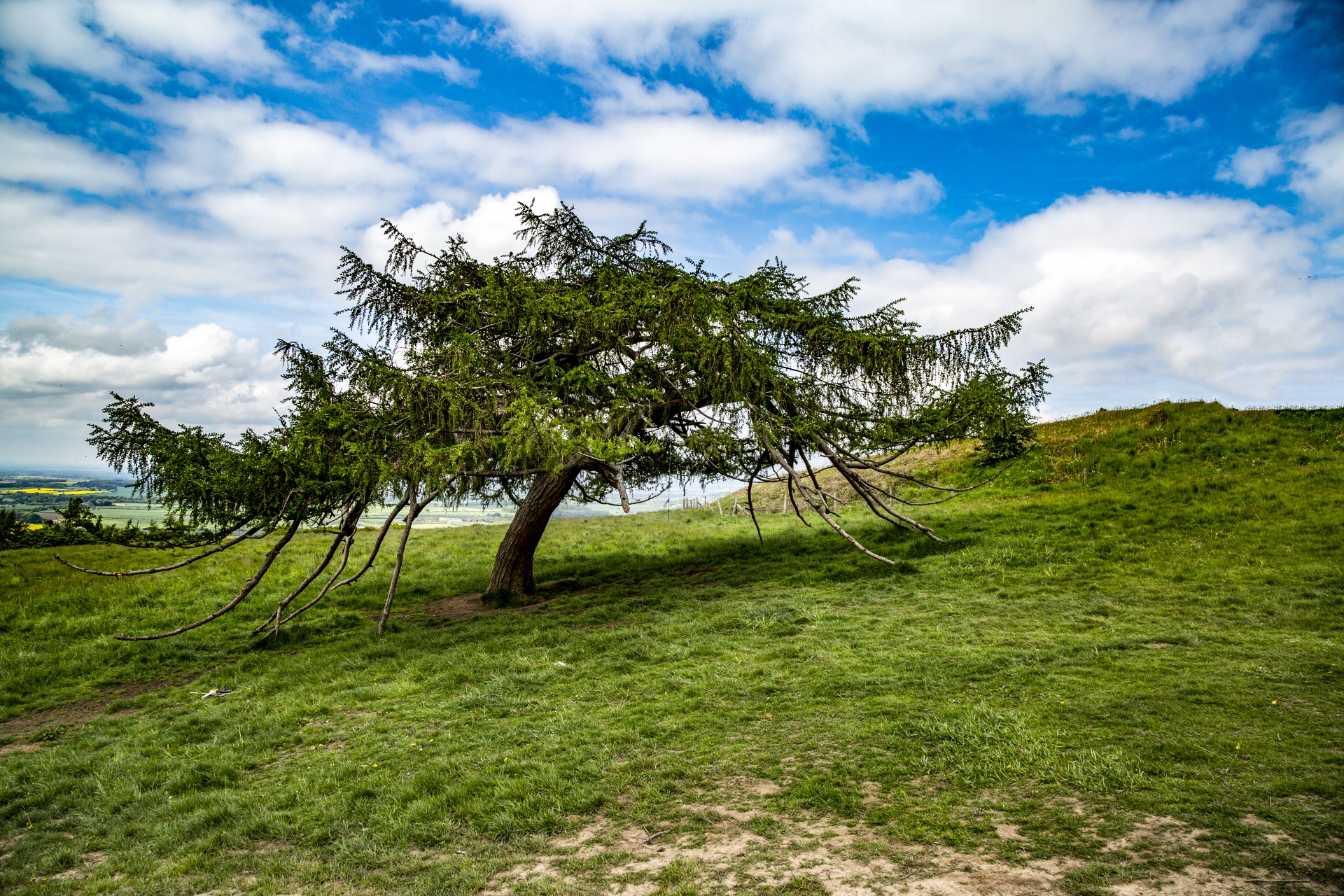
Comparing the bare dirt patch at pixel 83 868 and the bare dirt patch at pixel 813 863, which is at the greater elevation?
the bare dirt patch at pixel 813 863

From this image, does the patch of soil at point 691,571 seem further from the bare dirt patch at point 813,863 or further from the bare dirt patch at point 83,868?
the bare dirt patch at point 83,868

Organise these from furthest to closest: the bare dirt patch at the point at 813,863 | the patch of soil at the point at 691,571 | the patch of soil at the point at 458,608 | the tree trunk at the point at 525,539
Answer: the patch of soil at the point at 691,571
the tree trunk at the point at 525,539
the patch of soil at the point at 458,608
the bare dirt patch at the point at 813,863

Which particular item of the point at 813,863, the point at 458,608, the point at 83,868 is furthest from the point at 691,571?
the point at 83,868

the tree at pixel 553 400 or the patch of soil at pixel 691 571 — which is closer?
the tree at pixel 553 400

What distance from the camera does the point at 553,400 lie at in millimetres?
10898

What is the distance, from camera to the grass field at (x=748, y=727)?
14.4 ft

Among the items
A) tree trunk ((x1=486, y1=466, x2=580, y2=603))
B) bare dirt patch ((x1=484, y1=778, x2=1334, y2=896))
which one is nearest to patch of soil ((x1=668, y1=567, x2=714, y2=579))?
tree trunk ((x1=486, y1=466, x2=580, y2=603))

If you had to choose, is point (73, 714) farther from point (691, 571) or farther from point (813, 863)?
point (691, 571)

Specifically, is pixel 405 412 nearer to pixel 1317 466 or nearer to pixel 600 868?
pixel 600 868

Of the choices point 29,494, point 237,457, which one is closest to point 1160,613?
point 237,457

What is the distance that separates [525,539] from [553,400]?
181 inches

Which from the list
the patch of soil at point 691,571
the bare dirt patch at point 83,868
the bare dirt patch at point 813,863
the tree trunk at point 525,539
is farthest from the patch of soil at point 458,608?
the bare dirt patch at point 813,863

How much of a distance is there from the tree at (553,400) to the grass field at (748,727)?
6.23ft

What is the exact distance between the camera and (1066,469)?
19.8 meters
